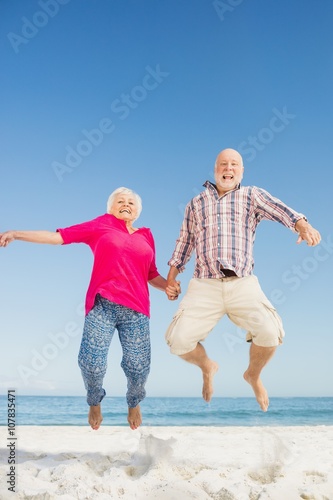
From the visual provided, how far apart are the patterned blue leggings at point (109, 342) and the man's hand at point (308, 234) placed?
1.56m

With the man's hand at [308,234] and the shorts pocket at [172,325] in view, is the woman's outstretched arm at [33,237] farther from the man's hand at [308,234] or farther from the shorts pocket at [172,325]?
the man's hand at [308,234]

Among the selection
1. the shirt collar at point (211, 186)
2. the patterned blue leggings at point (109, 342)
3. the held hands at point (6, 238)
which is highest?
the shirt collar at point (211, 186)

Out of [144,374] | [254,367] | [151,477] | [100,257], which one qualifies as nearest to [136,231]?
[100,257]

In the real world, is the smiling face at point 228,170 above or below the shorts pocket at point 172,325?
above

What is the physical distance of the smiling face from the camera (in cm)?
466

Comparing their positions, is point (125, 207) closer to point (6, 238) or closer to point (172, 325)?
point (6, 238)

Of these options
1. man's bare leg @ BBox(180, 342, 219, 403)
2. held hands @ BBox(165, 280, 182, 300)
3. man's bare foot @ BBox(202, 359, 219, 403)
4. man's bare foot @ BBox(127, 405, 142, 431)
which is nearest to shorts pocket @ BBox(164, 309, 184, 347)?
man's bare leg @ BBox(180, 342, 219, 403)

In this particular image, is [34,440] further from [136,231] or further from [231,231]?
[231,231]

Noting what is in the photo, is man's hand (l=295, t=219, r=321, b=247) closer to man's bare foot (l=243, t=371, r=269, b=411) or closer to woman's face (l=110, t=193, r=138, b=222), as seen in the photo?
man's bare foot (l=243, t=371, r=269, b=411)

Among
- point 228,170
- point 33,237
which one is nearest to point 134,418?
point 33,237

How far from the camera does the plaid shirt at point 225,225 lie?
14.7 ft

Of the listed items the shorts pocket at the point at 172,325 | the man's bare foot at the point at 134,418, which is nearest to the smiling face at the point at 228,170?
the shorts pocket at the point at 172,325

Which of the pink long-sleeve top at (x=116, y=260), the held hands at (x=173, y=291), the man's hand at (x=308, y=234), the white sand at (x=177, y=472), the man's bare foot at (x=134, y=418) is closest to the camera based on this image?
the white sand at (x=177, y=472)

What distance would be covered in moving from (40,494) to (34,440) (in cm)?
353
